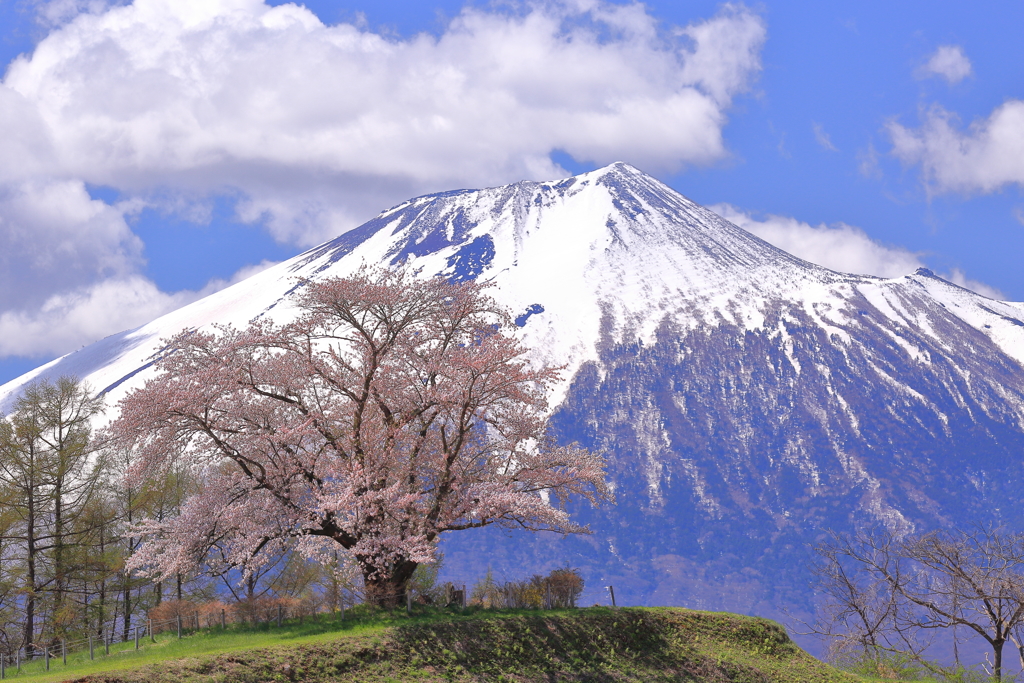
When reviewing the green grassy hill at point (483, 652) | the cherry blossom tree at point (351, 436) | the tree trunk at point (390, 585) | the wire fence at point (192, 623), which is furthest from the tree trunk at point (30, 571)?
the tree trunk at point (390, 585)

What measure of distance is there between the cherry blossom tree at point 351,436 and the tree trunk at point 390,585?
6 centimetres

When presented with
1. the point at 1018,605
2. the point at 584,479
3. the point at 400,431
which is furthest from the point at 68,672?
the point at 1018,605

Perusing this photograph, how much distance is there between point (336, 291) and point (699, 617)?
654 inches

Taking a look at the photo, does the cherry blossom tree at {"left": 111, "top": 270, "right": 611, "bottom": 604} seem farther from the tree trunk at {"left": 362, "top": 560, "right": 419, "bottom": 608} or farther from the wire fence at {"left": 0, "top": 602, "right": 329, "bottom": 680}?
the wire fence at {"left": 0, "top": 602, "right": 329, "bottom": 680}

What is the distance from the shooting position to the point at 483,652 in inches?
1040

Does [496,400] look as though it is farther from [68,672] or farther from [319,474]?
[68,672]

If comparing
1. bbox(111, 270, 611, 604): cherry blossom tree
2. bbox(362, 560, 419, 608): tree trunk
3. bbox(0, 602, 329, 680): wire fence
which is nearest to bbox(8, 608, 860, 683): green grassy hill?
bbox(0, 602, 329, 680): wire fence

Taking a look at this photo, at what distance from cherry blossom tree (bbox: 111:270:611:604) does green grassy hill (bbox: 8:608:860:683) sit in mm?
2431

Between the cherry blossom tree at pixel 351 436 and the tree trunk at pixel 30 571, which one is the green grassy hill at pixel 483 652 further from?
the tree trunk at pixel 30 571

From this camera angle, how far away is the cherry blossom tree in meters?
28.6

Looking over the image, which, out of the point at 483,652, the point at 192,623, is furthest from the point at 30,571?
the point at 483,652

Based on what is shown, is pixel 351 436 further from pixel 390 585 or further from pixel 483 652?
pixel 483 652

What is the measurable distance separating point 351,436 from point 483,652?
26.6 feet

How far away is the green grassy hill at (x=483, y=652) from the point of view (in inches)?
901
